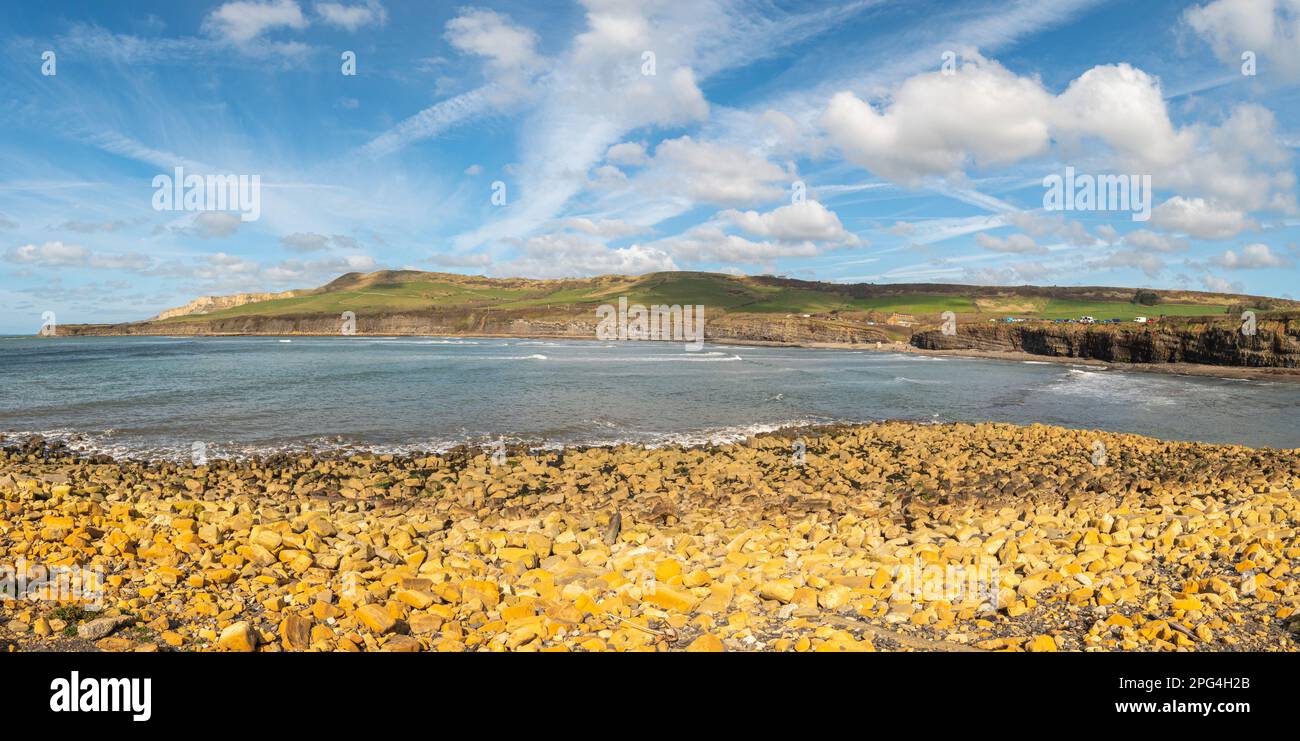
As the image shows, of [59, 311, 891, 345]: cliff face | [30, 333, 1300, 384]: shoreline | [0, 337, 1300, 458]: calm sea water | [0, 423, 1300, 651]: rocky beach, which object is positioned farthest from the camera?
[59, 311, 891, 345]: cliff face

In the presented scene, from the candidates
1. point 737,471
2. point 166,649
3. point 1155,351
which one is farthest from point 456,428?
point 1155,351

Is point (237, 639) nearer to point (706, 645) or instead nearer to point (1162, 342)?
point (706, 645)

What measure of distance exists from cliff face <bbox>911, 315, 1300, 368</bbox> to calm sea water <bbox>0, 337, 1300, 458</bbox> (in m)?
12.9

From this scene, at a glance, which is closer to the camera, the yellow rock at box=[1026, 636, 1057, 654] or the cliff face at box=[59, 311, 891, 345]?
the yellow rock at box=[1026, 636, 1057, 654]

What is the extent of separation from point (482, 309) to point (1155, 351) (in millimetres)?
166597

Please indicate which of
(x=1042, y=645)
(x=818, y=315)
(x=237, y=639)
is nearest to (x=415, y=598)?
(x=237, y=639)

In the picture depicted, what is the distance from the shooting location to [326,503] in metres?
14.9

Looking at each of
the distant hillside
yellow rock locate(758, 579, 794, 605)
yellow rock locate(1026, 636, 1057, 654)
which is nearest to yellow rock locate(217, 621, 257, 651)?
yellow rock locate(758, 579, 794, 605)

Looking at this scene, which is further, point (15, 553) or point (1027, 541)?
point (1027, 541)

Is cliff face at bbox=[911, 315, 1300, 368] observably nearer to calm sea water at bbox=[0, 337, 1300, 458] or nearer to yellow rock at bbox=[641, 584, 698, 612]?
calm sea water at bbox=[0, 337, 1300, 458]

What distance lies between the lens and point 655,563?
10.0 m

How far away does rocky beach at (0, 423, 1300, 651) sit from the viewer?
7543 mm
